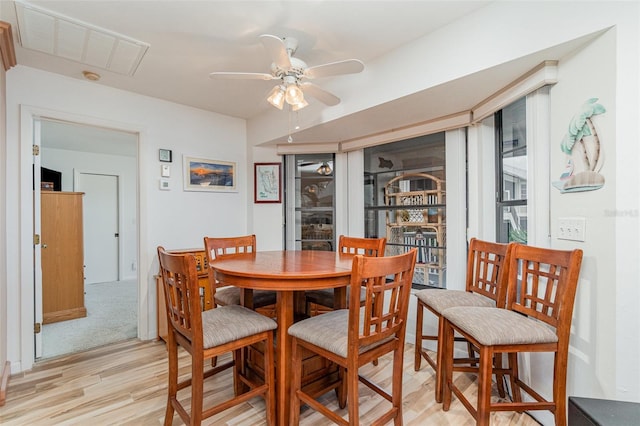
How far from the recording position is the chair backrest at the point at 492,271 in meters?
1.86

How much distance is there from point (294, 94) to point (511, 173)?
169 centimetres

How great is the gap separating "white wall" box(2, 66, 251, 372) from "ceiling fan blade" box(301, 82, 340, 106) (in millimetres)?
1827

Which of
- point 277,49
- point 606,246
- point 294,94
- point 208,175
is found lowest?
point 606,246

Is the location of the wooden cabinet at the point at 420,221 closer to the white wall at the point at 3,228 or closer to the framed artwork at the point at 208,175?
the framed artwork at the point at 208,175

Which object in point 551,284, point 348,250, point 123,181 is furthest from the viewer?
point 123,181

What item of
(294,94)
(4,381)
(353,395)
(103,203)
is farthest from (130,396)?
(103,203)

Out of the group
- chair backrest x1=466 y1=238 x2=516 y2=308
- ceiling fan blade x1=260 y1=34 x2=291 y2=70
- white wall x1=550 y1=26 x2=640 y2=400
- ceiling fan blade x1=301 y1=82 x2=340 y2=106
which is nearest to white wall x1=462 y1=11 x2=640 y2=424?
white wall x1=550 y1=26 x2=640 y2=400

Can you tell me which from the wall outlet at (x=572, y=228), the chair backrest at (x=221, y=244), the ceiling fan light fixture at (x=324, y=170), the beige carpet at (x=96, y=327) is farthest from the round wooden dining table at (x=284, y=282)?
the beige carpet at (x=96, y=327)

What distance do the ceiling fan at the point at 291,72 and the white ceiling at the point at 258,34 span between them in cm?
21

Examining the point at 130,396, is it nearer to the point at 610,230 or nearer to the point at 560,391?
the point at 560,391

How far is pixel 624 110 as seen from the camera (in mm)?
1341

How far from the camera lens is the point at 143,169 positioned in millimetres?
2982

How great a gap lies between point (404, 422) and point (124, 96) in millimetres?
3472

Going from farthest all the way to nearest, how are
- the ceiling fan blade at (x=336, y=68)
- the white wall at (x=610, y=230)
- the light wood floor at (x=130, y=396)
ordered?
the light wood floor at (x=130, y=396) < the ceiling fan blade at (x=336, y=68) < the white wall at (x=610, y=230)
